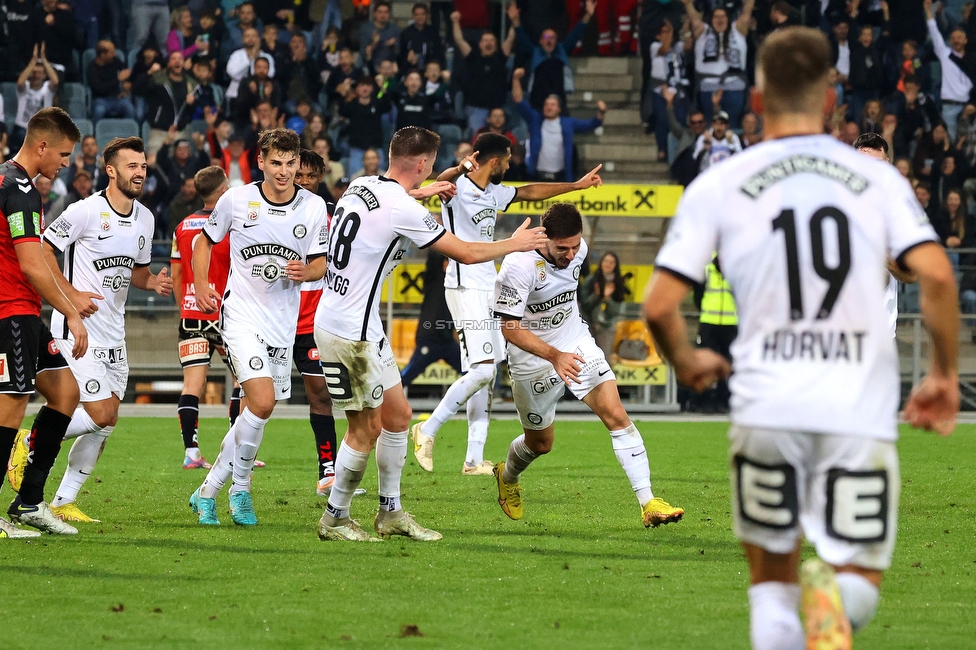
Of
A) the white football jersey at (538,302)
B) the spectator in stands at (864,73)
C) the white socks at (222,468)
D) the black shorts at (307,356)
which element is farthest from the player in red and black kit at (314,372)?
the spectator in stands at (864,73)

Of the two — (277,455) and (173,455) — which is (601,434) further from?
(173,455)

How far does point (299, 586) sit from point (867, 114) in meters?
16.6

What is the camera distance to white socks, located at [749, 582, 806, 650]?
11.6 feet

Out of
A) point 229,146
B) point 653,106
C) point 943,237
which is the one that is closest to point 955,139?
point 943,237

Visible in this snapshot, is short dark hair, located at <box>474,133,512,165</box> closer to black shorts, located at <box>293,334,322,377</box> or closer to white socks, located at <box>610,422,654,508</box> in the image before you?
black shorts, located at <box>293,334,322,377</box>

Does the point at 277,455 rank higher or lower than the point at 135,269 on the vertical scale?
lower

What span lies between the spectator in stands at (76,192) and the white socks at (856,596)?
16.0 meters

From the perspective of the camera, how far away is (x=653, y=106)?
2153cm

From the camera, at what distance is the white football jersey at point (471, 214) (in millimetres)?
11391

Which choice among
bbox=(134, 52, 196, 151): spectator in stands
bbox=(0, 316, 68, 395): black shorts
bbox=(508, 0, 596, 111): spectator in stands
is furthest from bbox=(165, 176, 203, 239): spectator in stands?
bbox=(0, 316, 68, 395): black shorts

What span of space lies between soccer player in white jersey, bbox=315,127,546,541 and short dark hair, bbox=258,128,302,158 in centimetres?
93

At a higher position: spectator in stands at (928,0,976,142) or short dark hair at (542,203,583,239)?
spectator in stands at (928,0,976,142)

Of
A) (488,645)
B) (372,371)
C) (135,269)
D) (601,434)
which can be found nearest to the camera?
(488,645)

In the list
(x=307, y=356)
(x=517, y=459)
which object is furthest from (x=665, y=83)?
(x=517, y=459)
